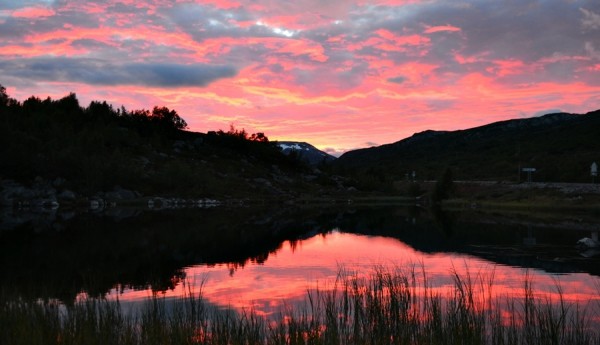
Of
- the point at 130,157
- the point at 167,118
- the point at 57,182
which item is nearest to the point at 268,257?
the point at 57,182

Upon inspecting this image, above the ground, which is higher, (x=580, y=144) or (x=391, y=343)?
(x=580, y=144)

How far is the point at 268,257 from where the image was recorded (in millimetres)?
36562

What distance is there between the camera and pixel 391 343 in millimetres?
13344

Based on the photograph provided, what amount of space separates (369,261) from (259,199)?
84407 mm

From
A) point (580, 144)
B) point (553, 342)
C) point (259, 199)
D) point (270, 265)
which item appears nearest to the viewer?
point (553, 342)

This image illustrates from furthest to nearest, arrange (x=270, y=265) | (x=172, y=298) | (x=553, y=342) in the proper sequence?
(x=270, y=265), (x=172, y=298), (x=553, y=342)

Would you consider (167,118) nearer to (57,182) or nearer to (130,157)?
(130,157)

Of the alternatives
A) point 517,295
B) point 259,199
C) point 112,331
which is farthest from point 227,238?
point 259,199

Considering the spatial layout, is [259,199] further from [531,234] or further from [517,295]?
[517,295]

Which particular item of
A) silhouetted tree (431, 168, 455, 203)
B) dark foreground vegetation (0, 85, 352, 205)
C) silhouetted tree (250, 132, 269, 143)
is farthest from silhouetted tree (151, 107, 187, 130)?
silhouetted tree (431, 168, 455, 203)

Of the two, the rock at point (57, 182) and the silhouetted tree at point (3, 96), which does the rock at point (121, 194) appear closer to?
the rock at point (57, 182)

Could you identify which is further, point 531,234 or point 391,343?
point 531,234

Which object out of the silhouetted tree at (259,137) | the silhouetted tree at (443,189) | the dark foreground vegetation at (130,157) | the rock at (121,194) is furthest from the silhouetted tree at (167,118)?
the silhouetted tree at (443,189)

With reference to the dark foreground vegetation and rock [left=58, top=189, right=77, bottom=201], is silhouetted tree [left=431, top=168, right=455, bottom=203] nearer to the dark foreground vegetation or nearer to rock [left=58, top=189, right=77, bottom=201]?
the dark foreground vegetation
